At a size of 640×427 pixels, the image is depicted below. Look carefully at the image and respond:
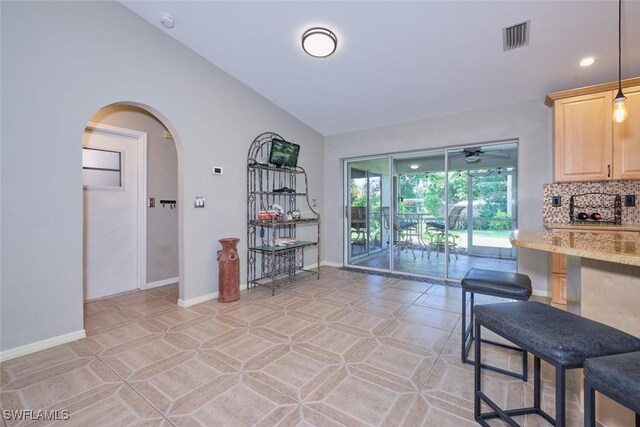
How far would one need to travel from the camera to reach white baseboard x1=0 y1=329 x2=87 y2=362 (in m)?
2.17

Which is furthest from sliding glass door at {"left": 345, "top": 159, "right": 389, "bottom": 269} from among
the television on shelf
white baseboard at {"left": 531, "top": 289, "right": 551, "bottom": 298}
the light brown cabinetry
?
the light brown cabinetry

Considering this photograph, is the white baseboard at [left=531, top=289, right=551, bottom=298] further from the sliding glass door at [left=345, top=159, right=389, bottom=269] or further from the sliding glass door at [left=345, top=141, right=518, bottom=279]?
the sliding glass door at [left=345, top=159, right=389, bottom=269]

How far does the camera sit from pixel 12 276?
2.20 meters

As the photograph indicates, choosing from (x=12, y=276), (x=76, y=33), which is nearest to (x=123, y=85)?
(x=76, y=33)

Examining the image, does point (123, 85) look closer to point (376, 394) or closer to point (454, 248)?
point (376, 394)

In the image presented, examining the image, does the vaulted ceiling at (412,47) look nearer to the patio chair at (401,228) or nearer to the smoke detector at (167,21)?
the smoke detector at (167,21)

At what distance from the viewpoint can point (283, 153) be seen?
436cm

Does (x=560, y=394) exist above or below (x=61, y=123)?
below

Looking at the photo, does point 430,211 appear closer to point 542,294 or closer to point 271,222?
point 542,294

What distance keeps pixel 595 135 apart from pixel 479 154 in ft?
5.84

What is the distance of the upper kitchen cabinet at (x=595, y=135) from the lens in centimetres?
298

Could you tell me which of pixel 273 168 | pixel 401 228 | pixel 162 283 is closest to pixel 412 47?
pixel 273 168

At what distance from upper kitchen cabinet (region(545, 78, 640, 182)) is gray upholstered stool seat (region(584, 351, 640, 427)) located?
10.2 ft

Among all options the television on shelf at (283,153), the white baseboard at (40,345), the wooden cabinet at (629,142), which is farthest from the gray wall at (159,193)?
the wooden cabinet at (629,142)
